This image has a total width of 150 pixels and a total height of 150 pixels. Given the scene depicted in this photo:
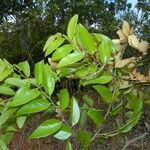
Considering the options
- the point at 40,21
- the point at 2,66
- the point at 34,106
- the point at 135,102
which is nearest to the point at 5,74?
the point at 2,66

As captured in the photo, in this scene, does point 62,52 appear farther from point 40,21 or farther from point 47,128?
point 40,21

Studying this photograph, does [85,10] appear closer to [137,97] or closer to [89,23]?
[89,23]

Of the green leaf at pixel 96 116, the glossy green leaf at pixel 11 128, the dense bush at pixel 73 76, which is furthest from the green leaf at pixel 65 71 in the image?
the glossy green leaf at pixel 11 128

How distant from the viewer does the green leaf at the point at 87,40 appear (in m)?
0.81

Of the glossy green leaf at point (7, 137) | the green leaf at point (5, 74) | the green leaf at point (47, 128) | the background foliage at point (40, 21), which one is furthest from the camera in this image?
the background foliage at point (40, 21)

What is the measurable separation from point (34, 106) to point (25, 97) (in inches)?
0.9

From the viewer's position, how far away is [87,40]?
82 cm

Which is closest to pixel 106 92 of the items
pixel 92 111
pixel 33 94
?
pixel 92 111

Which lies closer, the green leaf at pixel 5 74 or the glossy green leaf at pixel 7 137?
the green leaf at pixel 5 74

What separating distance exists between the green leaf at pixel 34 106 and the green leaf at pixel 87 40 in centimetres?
12

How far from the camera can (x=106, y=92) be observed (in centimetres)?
91

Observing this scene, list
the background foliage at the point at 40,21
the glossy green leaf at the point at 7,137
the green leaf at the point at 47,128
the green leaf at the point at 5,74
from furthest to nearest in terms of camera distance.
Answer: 1. the background foliage at the point at 40,21
2. the glossy green leaf at the point at 7,137
3. the green leaf at the point at 5,74
4. the green leaf at the point at 47,128

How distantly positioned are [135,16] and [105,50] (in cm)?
1350

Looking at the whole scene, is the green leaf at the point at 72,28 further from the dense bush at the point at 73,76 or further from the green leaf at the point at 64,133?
the green leaf at the point at 64,133
